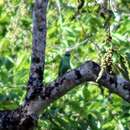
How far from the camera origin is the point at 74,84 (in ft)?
8.97

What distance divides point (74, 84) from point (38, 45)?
0.29 meters

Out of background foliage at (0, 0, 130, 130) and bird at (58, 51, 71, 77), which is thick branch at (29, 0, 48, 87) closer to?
bird at (58, 51, 71, 77)

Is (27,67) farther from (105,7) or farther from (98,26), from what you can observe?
(105,7)

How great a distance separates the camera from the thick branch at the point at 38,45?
2766mm

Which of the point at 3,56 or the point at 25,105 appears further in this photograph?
the point at 3,56

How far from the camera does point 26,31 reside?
4.62m

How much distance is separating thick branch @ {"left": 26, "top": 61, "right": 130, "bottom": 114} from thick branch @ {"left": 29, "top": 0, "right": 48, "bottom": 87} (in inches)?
3.3

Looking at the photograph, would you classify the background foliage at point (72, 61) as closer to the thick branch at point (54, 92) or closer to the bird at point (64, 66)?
the bird at point (64, 66)

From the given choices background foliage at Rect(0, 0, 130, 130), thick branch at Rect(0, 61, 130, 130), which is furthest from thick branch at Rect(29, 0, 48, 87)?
background foliage at Rect(0, 0, 130, 130)

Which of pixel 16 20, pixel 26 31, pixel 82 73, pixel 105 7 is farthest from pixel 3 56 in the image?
pixel 105 7

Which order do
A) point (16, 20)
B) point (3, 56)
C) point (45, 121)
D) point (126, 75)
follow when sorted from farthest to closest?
point (3, 56) → point (45, 121) → point (16, 20) → point (126, 75)

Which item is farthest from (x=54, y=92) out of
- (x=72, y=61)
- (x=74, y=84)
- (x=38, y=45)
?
(x=72, y=61)

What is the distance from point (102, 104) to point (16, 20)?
1.42 meters

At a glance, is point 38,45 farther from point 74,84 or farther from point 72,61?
point 72,61
